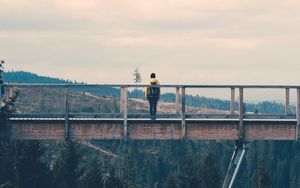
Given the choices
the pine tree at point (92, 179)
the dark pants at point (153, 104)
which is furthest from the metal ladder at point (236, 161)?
the pine tree at point (92, 179)

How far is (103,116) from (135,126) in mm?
2386

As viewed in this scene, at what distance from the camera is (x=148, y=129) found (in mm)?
45750

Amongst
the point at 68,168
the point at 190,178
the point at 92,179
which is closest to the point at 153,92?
the point at 68,168

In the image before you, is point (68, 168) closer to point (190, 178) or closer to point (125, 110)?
point (190, 178)

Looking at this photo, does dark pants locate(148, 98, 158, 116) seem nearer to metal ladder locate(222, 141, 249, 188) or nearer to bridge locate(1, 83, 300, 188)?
bridge locate(1, 83, 300, 188)

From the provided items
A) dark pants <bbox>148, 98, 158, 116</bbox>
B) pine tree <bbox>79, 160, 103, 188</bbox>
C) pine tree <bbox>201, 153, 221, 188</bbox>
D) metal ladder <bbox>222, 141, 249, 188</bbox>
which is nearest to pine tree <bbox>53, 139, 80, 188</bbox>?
pine tree <bbox>79, 160, 103, 188</bbox>

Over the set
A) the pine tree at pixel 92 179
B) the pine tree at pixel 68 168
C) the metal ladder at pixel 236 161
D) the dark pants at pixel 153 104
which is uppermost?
the dark pants at pixel 153 104

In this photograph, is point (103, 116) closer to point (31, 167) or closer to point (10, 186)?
point (10, 186)

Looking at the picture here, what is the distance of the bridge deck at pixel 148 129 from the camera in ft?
150

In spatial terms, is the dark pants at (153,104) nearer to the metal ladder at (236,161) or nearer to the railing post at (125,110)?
the railing post at (125,110)

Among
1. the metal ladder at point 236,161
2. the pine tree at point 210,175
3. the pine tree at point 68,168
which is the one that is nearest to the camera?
the metal ladder at point 236,161

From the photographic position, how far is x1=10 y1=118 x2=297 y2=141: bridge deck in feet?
150

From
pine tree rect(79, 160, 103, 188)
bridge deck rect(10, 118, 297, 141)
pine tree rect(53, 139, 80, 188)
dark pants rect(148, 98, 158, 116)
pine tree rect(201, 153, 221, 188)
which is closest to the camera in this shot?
bridge deck rect(10, 118, 297, 141)

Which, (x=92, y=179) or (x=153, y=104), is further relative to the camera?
(x=92, y=179)
